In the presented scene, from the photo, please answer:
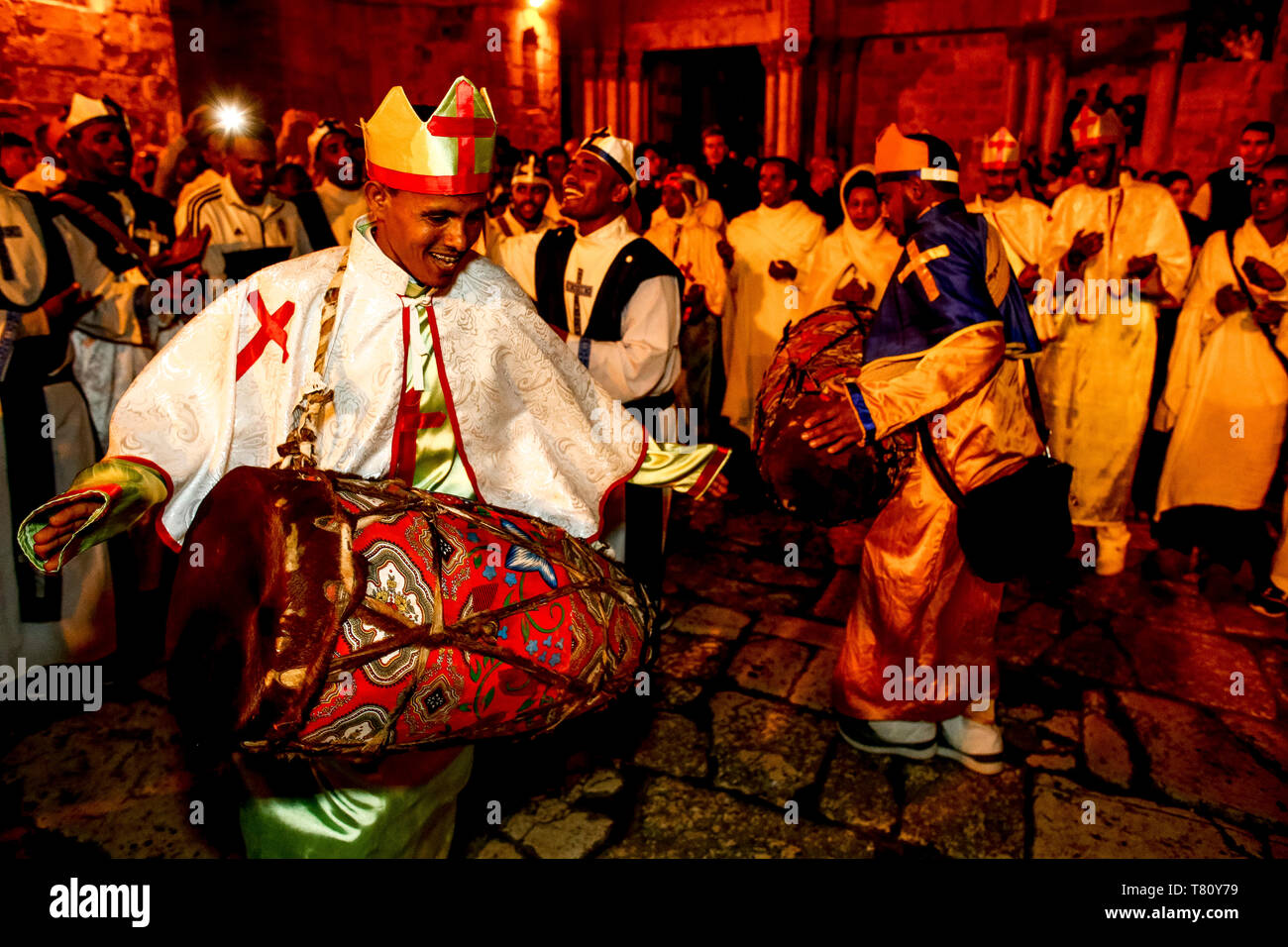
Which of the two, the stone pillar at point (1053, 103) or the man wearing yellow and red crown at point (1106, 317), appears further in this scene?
the stone pillar at point (1053, 103)

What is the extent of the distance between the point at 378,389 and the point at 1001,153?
4930 mm

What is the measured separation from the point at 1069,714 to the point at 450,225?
327 cm

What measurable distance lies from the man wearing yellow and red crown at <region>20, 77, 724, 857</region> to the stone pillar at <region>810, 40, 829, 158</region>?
1499 centimetres

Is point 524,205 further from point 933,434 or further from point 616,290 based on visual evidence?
point 933,434

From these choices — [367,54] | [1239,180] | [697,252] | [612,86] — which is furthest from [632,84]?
[1239,180]

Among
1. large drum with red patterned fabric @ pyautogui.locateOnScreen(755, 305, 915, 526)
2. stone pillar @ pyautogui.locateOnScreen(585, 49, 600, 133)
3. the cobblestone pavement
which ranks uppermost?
stone pillar @ pyautogui.locateOnScreen(585, 49, 600, 133)

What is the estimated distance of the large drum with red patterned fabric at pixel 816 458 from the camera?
2842 mm

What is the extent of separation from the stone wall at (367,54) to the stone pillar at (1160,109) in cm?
976

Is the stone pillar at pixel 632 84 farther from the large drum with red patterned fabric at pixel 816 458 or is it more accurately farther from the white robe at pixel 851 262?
the large drum with red patterned fabric at pixel 816 458

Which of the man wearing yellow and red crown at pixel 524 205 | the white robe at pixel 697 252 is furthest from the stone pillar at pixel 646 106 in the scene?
the man wearing yellow and red crown at pixel 524 205

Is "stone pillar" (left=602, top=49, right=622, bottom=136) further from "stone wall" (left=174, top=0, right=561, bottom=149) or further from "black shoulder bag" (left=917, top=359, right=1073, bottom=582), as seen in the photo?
"black shoulder bag" (left=917, top=359, right=1073, bottom=582)

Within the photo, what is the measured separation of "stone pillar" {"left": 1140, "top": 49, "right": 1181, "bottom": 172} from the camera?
13.0 metres

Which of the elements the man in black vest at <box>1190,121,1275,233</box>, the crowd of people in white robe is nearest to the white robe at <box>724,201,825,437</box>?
the crowd of people in white robe
